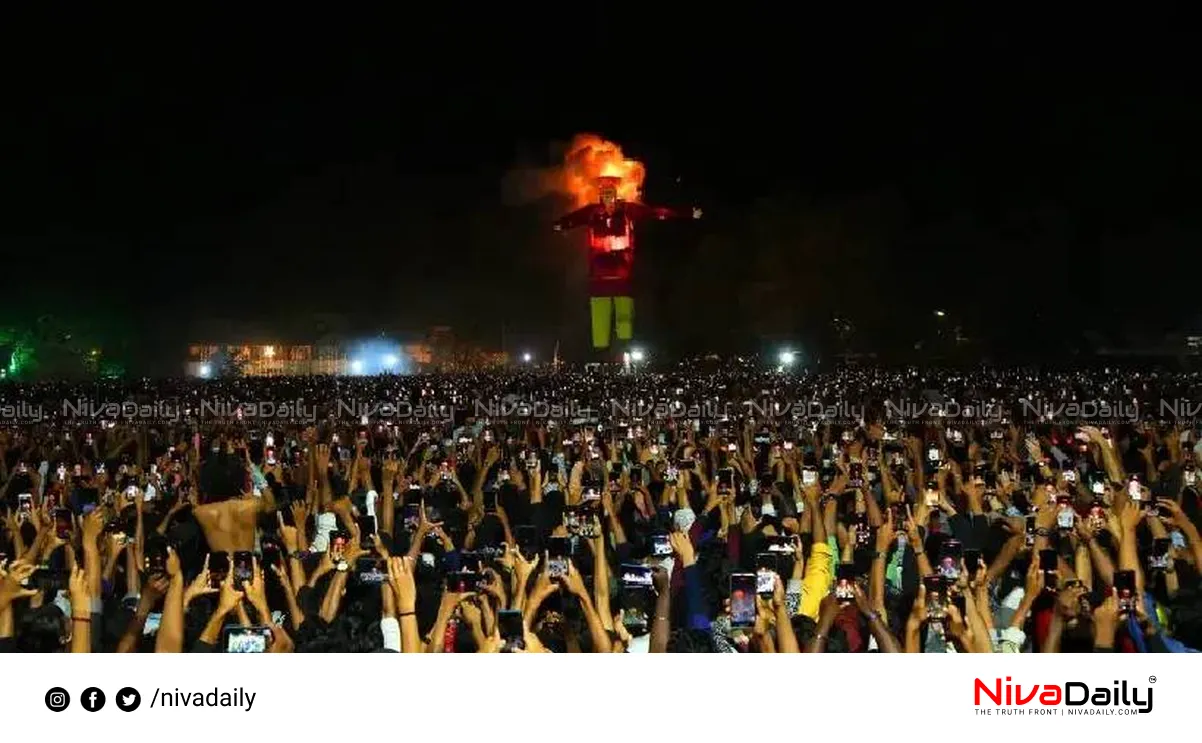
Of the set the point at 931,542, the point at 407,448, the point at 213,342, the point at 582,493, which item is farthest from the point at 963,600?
the point at 213,342

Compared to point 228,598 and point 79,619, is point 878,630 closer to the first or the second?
point 228,598

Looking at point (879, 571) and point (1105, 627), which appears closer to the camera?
point (1105, 627)

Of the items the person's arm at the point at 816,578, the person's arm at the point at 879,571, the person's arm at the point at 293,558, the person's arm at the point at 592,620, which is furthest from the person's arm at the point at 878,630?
the person's arm at the point at 293,558

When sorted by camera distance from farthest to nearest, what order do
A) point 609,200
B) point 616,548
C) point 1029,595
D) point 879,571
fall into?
1. point 609,200
2. point 616,548
3. point 879,571
4. point 1029,595

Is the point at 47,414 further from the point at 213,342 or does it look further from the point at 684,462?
the point at 213,342

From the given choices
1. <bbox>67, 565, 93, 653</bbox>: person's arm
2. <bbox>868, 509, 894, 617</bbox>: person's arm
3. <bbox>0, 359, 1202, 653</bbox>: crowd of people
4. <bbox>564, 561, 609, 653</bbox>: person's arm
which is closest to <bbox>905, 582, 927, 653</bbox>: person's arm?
<bbox>0, 359, 1202, 653</bbox>: crowd of people

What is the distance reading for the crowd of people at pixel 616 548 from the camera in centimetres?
576

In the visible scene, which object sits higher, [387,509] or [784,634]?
[387,509]

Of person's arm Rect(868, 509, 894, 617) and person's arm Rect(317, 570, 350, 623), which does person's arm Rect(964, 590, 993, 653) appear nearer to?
person's arm Rect(868, 509, 894, 617)
